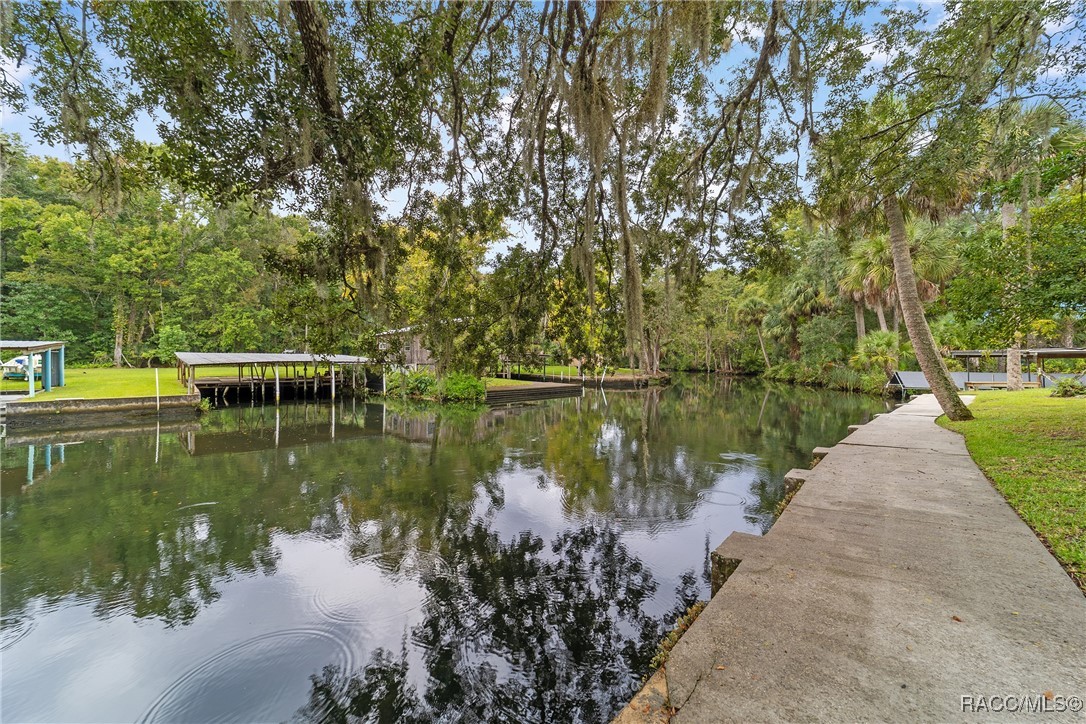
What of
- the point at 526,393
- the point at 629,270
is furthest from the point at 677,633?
the point at 526,393

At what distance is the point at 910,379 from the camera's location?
60.3ft

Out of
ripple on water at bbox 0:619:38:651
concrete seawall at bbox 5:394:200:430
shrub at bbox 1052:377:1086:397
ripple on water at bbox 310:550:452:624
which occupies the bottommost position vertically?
ripple on water at bbox 0:619:38:651

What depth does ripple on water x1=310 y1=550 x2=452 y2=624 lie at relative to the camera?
167 inches

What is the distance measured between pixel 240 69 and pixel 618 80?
2962 millimetres

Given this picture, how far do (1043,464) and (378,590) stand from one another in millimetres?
7617

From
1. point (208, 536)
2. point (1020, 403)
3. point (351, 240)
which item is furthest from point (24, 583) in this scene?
point (1020, 403)

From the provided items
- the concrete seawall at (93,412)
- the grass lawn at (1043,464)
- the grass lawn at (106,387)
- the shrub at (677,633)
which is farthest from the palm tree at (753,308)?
the grass lawn at (106,387)

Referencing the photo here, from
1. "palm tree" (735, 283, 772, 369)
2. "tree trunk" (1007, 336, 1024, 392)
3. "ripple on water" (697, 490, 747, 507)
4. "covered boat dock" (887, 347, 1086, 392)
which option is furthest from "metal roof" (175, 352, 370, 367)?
"palm tree" (735, 283, 772, 369)

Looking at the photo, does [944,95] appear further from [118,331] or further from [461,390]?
[118,331]

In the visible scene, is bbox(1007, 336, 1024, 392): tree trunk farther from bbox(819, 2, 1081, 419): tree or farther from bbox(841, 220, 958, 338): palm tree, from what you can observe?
bbox(819, 2, 1081, 419): tree

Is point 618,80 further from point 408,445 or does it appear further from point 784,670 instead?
point 408,445

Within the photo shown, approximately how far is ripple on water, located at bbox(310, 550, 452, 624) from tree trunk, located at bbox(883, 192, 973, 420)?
967cm

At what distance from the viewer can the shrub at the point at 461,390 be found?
20.3 meters

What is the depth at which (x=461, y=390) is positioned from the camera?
20.5 m
